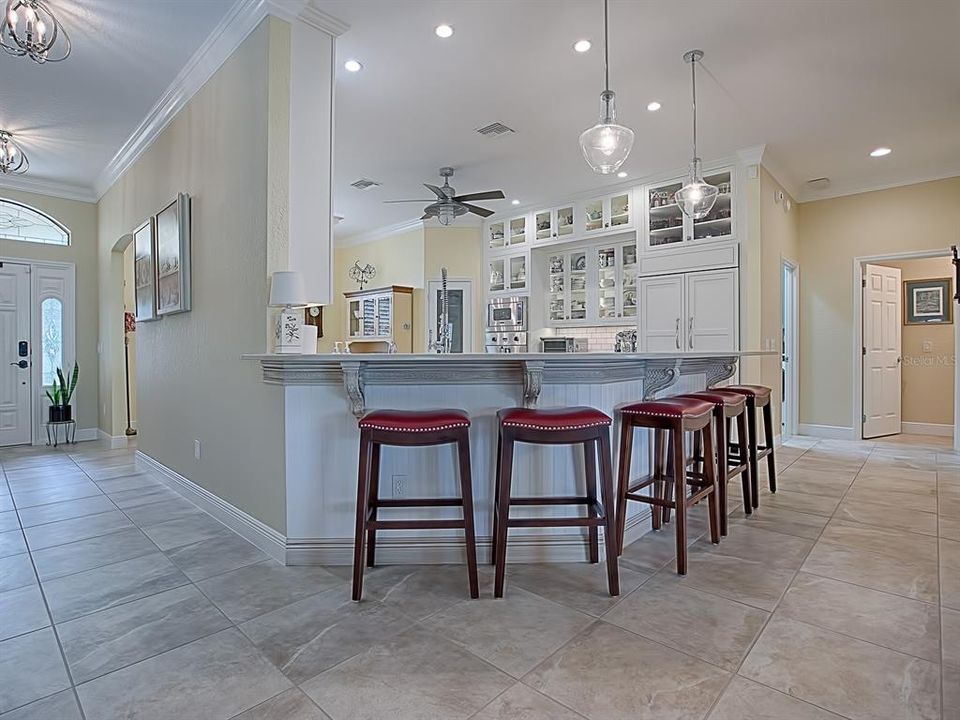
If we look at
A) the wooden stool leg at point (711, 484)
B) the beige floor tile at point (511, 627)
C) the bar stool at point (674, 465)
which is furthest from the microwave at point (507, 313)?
the beige floor tile at point (511, 627)

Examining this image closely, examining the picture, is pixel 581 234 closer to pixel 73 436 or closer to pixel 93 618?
pixel 93 618

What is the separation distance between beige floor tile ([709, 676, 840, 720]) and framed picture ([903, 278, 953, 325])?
690 cm

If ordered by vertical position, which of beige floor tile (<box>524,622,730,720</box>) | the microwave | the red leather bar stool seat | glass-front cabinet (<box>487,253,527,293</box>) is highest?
glass-front cabinet (<box>487,253,527,293</box>)

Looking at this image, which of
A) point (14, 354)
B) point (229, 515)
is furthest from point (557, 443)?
point (14, 354)

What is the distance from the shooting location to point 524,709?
A: 152cm

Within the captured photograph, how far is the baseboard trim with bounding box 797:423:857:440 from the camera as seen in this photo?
240 inches

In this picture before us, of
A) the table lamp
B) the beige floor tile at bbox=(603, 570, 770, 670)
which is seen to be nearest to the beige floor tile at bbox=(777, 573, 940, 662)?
the beige floor tile at bbox=(603, 570, 770, 670)

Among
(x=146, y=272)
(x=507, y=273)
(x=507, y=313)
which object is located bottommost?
(x=507, y=313)

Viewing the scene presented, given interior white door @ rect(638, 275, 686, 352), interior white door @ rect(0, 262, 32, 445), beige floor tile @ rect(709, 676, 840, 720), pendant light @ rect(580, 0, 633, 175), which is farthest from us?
interior white door @ rect(0, 262, 32, 445)

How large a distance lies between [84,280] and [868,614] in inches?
294

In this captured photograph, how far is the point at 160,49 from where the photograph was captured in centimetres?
330

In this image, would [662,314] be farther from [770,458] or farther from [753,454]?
[753,454]

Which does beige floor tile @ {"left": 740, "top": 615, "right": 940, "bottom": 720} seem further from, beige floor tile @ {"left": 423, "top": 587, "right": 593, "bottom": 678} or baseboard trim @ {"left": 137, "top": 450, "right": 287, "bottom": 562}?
baseboard trim @ {"left": 137, "top": 450, "right": 287, "bottom": 562}

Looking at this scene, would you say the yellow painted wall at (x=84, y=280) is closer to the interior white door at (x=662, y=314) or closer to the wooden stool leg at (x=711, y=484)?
the interior white door at (x=662, y=314)
